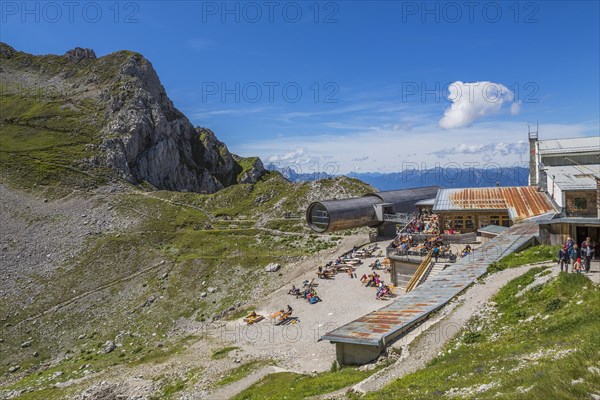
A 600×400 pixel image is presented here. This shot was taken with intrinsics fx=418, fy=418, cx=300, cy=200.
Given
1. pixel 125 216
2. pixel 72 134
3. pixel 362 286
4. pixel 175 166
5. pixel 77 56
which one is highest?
pixel 77 56

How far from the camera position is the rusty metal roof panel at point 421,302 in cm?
2139

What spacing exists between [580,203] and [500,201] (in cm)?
1261

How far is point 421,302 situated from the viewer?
81.6 ft

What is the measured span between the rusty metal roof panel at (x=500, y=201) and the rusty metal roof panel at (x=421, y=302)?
33.4 ft

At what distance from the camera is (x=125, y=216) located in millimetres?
82688

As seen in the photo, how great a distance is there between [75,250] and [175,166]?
9155 centimetres

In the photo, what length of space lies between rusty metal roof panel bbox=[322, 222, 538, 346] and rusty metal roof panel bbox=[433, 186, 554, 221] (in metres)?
10.2

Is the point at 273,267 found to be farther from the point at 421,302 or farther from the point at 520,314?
the point at 520,314

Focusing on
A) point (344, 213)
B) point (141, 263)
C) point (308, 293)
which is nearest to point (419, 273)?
point (308, 293)

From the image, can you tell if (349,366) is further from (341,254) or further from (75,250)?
(75,250)

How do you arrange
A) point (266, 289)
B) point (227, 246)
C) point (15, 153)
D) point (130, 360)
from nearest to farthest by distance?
point (130, 360) → point (266, 289) → point (227, 246) → point (15, 153)

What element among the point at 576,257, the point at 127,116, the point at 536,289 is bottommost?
the point at 536,289

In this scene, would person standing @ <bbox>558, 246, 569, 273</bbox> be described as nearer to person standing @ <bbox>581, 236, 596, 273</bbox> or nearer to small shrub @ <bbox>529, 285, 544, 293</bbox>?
person standing @ <bbox>581, 236, 596, 273</bbox>

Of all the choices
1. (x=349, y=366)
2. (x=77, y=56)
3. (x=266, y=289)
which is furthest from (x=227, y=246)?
(x=77, y=56)
